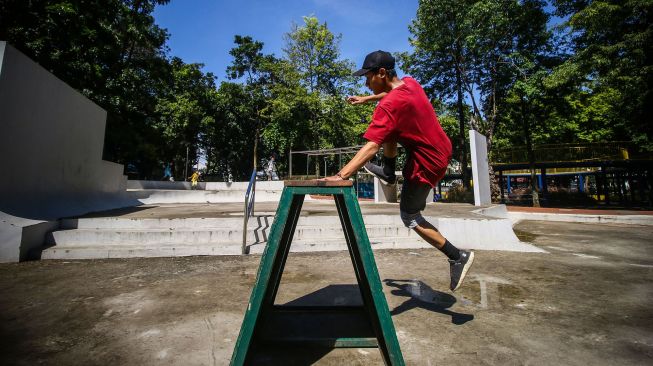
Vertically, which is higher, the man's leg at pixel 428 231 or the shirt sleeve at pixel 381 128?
the shirt sleeve at pixel 381 128

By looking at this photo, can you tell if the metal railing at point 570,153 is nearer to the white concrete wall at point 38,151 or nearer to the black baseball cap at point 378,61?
the black baseball cap at point 378,61

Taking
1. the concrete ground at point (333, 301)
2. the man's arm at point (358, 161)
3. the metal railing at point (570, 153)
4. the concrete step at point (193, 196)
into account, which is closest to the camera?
the man's arm at point (358, 161)

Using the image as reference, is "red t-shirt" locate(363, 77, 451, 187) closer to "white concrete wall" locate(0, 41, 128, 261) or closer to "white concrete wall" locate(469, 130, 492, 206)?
"white concrete wall" locate(0, 41, 128, 261)

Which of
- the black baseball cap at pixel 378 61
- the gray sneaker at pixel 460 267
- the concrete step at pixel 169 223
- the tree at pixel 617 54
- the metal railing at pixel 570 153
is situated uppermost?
the tree at pixel 617 54

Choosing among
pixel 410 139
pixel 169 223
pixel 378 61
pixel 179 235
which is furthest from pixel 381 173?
pixel 169 223

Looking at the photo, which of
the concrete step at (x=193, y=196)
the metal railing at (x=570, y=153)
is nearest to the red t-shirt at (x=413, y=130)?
the concrete step at (x=193, y=196)

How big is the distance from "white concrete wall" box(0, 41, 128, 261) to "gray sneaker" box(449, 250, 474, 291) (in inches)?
220

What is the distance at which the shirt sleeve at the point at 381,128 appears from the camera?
5.85ft

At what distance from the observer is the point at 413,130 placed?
201 centimetres

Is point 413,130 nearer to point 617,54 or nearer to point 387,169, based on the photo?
point 387,169

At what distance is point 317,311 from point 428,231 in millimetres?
1068

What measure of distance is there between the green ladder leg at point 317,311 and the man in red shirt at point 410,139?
1.24 feet

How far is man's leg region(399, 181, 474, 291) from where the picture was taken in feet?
7.39

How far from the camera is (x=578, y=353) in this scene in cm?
175
